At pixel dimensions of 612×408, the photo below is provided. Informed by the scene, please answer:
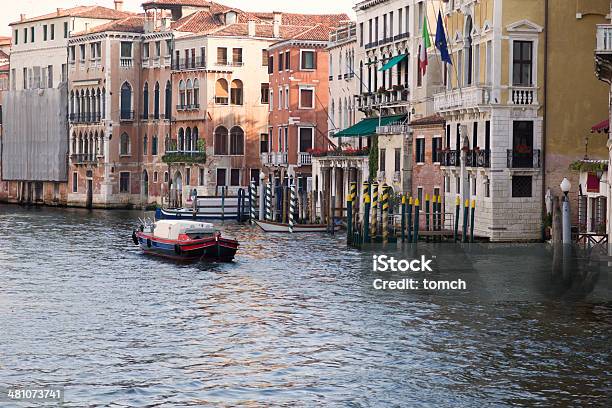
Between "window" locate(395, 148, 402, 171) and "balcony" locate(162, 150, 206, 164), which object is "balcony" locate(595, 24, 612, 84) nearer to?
"window" locate(395, 148, 402, 171)

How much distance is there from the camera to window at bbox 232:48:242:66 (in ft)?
249

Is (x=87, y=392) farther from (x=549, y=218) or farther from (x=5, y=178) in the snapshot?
(x=5, y=178)

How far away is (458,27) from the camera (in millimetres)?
45344

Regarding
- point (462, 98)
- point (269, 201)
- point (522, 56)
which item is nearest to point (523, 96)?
point (522, 56)

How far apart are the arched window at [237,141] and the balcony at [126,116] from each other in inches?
320

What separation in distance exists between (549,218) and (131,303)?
14823 mm

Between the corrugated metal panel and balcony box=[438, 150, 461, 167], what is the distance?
4351 centimetres

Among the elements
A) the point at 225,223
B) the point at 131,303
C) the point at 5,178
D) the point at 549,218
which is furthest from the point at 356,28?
the point at 5,178

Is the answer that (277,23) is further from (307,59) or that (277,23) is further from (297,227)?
(297,227)

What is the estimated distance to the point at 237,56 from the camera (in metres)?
76.1

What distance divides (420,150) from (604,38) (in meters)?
17.2

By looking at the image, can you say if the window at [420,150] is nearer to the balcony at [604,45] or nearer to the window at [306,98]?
the balcony at [604,45]

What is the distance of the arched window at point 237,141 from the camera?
76.4 m

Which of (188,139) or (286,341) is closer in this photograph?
(286,341)
